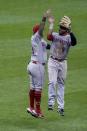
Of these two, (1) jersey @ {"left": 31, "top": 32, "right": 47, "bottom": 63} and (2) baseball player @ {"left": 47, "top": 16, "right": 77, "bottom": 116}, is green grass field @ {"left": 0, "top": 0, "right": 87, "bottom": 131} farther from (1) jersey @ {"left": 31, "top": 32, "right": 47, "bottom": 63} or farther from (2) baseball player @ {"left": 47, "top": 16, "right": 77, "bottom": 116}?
(1) jersey @ {"left": 31, "top": 32, "right": 47, "bottom": 63}

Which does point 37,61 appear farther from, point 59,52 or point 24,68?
point 24,68

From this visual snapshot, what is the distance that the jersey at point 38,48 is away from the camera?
13602 millimetres

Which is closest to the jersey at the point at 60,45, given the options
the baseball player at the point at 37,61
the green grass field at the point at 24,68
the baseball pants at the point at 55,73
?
the baseball pants at the point at 55,73

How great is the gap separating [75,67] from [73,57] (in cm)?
126

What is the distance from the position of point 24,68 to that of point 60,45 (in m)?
5.44

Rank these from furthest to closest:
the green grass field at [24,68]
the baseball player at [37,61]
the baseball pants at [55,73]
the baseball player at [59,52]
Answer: the baseball pants at [55,73] < the baseball player at [59,52] < the green grass field at [24,68] < the baseball player at [37,61]

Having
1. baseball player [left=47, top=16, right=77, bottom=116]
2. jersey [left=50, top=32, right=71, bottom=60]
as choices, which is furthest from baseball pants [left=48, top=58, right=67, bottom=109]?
jersey [left=50, top=32, right=71, bottom=60]

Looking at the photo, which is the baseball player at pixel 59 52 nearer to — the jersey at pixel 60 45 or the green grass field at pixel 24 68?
the jersey at pixel 60 45

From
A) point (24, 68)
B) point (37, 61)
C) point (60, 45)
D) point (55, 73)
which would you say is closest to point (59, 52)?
point (60, 45)

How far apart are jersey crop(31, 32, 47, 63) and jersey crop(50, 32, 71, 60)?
0.49 m

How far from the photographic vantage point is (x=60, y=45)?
14156mm

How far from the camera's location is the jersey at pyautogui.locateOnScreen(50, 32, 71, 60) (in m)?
14.1

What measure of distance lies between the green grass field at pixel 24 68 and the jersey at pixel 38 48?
4.28 ft

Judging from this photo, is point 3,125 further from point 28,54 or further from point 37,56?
point 28,54
